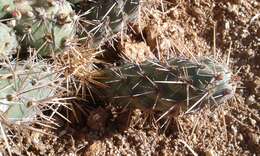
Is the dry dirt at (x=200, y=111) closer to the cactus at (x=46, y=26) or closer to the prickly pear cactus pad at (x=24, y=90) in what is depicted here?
the prickly pear cactus pad at (x=24, y=90)

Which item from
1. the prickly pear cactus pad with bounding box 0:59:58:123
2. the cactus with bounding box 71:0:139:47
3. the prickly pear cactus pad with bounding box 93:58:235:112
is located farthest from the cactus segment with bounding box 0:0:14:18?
the prickly pear cactus pad with bounding box 93:58:235:112

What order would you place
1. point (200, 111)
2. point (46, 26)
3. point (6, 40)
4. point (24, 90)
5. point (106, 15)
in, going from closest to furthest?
point (24, 90), point (6, 40), point (46, 26), point (200, 111), point (106, 15)

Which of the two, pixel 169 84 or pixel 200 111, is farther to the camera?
pixel 200 111

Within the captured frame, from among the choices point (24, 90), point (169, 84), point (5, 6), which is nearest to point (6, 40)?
point (5, 6)

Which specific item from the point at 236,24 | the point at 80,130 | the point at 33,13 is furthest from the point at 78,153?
the point at 236,24

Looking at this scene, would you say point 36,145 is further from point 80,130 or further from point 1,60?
point 1,60

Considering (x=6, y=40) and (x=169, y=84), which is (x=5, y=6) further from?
(x=169, y=84)

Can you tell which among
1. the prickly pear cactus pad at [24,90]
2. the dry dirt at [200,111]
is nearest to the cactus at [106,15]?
the dry dirt at [200,111]
